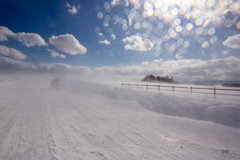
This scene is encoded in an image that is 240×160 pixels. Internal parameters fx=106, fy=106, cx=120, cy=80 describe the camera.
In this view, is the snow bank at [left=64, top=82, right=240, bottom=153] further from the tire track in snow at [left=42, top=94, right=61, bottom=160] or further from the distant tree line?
the distant tree line

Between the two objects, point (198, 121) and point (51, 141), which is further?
point (198, 121)

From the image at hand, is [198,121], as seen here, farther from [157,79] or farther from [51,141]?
[157,79]

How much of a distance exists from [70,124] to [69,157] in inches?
78.8

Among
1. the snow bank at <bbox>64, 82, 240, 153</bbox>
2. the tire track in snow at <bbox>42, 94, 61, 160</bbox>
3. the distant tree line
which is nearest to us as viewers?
the tire track in snow at <bbox>42, 94, 61, 160</bbox>

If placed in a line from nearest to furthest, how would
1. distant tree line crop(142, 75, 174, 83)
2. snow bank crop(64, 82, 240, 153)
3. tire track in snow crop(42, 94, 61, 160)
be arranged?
tire track in snow crop(42, 94, 61, 160)
snow bank crop(64, 82, 240, 153)
distant tree line crop(142, 75, 174, 83)

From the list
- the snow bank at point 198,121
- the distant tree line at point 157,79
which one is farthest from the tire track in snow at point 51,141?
the distant tree line at point 157,79

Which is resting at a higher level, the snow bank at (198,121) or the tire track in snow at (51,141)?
the tire track in snow at (51,141)

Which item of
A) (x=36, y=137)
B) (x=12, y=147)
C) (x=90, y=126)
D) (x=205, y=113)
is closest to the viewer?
(x=12, y=147)

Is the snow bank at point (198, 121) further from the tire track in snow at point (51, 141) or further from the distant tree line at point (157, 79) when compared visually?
the distant tree line at point (157, 79)

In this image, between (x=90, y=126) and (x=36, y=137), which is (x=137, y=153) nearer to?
(x=90, y=126)

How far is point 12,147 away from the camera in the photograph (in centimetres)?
279

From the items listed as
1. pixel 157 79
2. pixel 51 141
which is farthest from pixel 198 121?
pixel 157 79

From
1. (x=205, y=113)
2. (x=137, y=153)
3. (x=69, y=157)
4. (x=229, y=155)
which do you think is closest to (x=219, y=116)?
(x=205, y=113)

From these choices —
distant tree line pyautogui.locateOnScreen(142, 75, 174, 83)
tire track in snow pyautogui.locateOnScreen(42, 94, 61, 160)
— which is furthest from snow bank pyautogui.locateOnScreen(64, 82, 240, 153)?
distant tree line pyautogui.locateOnScreen(142, 75, 174, 83)
